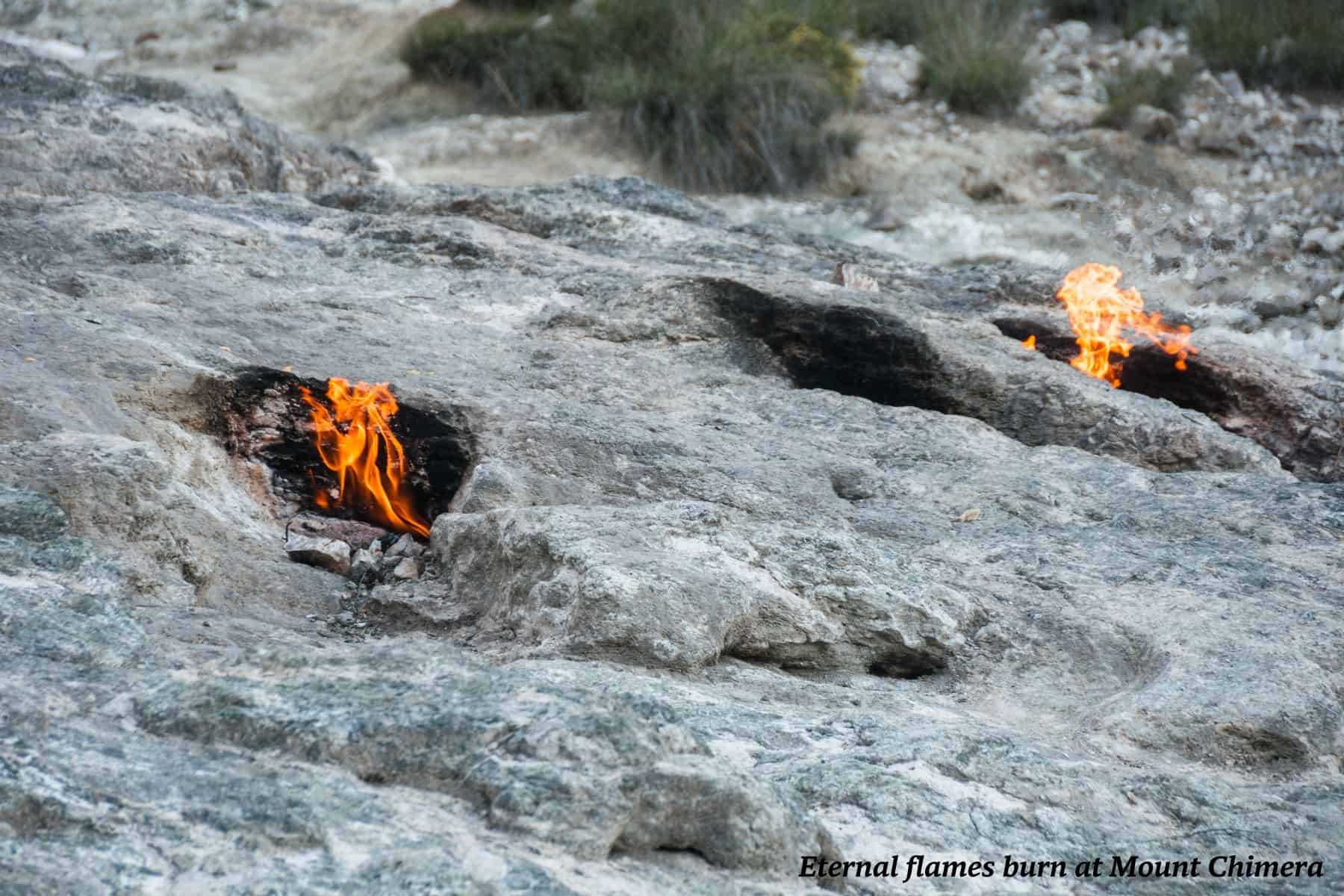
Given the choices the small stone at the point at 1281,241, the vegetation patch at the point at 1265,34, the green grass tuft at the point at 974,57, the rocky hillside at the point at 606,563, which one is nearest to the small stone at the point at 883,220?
the green grass tuft at the point at 974,57

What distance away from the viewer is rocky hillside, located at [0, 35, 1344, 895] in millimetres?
1972

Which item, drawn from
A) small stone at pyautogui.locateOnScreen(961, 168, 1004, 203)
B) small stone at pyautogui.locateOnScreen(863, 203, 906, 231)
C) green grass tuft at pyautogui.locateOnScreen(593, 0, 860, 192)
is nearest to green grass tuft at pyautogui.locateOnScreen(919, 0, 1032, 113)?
green grass tuft at pyautogui.locateOnScreen(593, 0, 860, 192)

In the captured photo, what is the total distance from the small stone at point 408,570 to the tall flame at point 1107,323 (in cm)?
289

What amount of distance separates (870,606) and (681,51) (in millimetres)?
8604

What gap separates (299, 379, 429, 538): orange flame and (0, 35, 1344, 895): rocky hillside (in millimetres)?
61

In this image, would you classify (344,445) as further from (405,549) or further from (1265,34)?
(1265,34)

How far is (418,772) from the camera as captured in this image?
200 centimetres

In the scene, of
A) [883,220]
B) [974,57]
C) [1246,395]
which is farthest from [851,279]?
[974,57]

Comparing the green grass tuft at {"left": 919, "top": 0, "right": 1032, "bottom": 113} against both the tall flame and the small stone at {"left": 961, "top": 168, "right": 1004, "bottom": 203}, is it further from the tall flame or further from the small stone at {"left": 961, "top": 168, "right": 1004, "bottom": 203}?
the tall flame

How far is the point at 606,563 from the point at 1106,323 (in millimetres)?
3169

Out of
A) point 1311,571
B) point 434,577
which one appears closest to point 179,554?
point 434,577

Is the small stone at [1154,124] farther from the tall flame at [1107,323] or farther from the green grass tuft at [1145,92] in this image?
the tall flame at [1107,323]

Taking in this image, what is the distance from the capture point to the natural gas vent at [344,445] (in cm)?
370

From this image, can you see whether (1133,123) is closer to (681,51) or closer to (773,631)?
(681,51)
